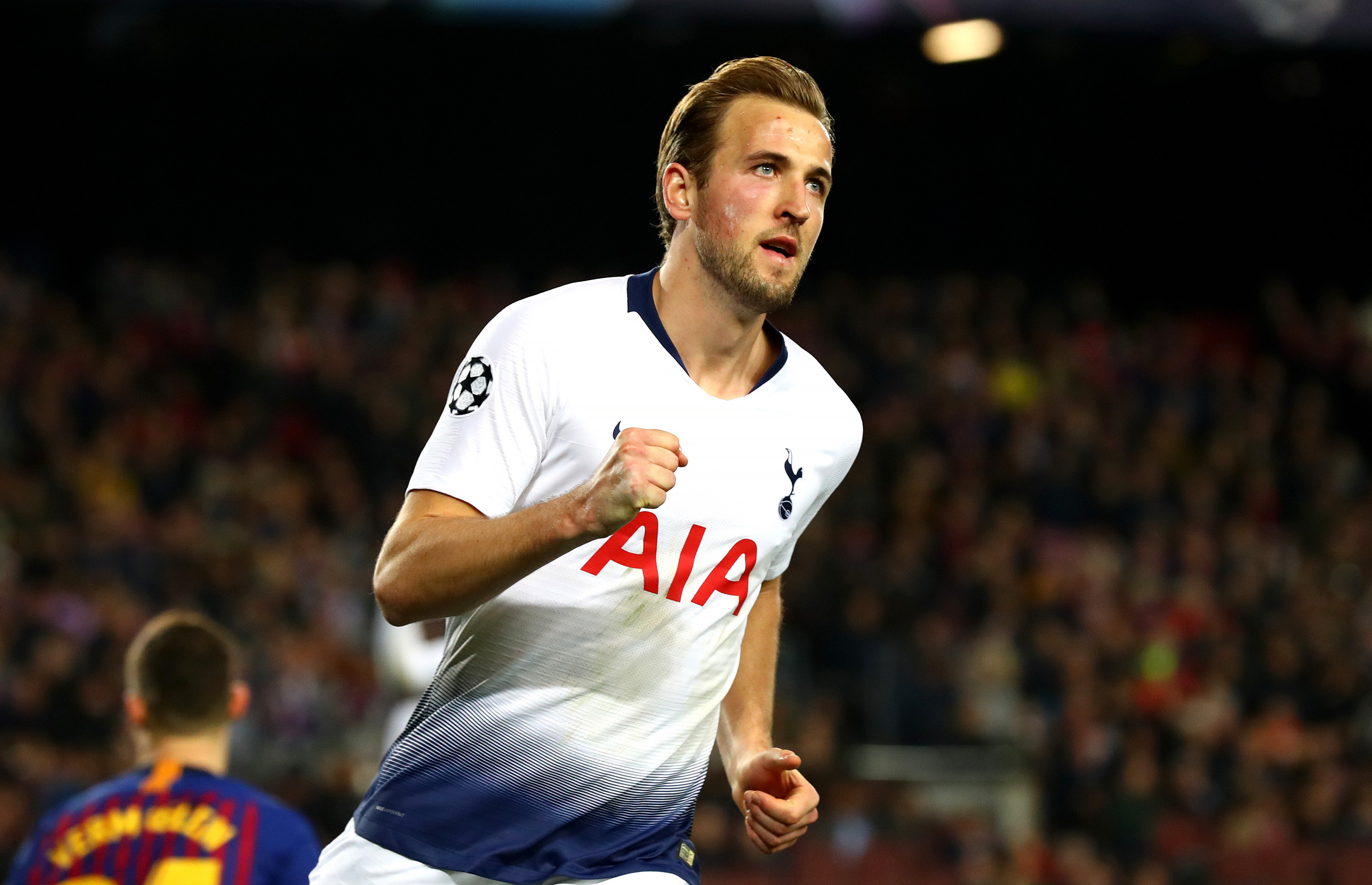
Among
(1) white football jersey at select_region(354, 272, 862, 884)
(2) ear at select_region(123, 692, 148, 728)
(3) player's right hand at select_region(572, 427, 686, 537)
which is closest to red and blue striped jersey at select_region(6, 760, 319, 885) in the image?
(2) ear at select_region(123, 692, 148, 728)

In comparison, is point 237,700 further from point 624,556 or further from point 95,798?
point 624,556

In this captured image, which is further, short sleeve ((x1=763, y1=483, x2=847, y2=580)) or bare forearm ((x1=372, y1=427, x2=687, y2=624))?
short sleeve ((x1=763, y1=483, x2=847, y2=580))

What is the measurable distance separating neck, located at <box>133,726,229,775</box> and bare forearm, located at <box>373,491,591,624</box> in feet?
4.74

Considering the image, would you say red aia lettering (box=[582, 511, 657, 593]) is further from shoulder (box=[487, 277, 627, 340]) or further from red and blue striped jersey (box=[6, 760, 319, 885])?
red and blue striped jersey (box=[6, 760, 319, 885])

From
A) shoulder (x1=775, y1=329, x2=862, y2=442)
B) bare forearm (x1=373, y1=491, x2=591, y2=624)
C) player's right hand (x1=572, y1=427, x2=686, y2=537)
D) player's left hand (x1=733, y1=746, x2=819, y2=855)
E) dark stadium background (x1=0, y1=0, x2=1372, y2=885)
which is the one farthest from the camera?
dark stadium background (x1=0, y1=0, x2=1372, y2=885)

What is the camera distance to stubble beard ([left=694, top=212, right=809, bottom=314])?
11.1 ft

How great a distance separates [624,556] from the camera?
3.24 meters

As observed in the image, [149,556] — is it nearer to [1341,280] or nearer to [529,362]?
[529,362]

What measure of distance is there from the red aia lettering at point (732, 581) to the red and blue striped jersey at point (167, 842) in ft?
4.53

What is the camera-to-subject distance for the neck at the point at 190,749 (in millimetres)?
4227

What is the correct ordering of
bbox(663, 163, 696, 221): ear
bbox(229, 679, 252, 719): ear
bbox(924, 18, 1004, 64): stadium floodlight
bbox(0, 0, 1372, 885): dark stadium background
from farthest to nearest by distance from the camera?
bbox(924, 18, 1004, 64): stadium floodlight < bbox(0, 0, 1372, 885): dark stadium background < bbox(229, 679, 252, 719): ear < bbox(663, 163, 696, 221): ear

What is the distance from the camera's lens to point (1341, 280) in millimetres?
20781

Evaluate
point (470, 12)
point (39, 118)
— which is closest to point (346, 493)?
point (470, 12)

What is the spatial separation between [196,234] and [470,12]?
6.34 m
